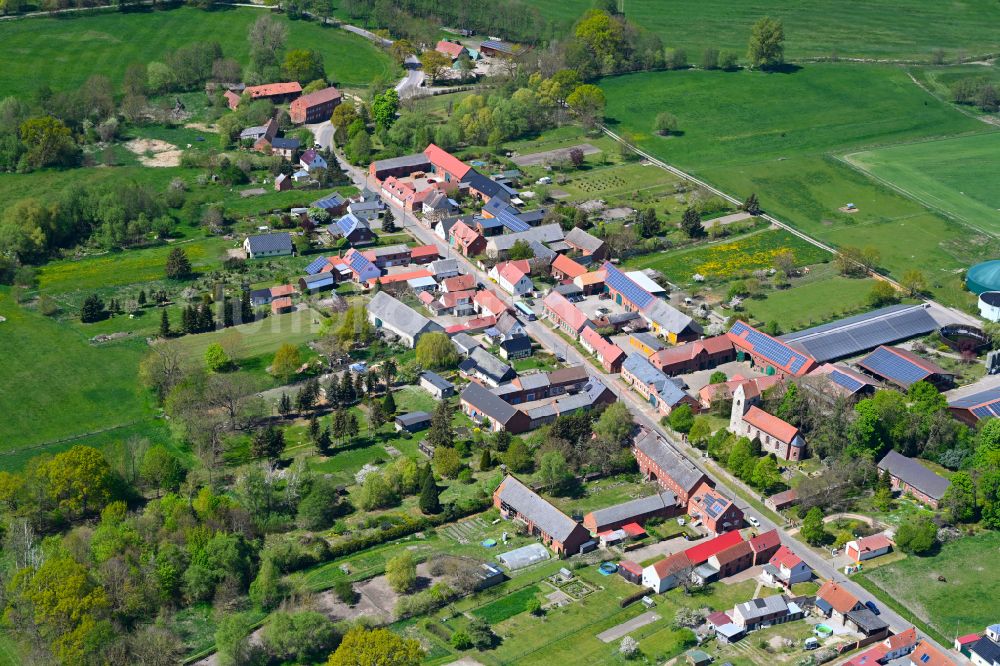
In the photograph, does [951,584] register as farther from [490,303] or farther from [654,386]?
[490,303]

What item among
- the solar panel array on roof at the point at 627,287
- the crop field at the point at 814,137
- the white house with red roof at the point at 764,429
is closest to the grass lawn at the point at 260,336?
the solar panel array on roof at the point at 627,287

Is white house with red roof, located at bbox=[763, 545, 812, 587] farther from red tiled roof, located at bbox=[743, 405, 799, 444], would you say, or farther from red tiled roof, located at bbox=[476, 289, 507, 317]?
red tiled roof, located at bbox=[476, 289, 507, 317]

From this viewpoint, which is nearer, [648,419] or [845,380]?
[648,419]

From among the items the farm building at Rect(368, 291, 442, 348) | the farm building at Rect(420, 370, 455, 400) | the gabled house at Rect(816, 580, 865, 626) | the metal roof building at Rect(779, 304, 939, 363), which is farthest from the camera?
the farm building at Rect(368, 291, 442, 348)

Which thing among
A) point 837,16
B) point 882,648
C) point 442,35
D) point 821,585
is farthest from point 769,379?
point 837,16

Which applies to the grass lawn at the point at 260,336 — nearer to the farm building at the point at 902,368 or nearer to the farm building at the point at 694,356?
the farm building at the point at 694,356

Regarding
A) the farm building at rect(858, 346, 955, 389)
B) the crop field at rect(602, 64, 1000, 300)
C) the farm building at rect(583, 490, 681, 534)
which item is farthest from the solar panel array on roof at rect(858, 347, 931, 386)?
the farm building at rect(583, 490, 681, 534)

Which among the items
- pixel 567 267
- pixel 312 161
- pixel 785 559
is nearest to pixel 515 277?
pixel 567 267
